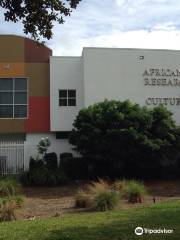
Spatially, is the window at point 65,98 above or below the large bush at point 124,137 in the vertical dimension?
above

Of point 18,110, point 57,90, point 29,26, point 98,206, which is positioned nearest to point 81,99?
point 57,90

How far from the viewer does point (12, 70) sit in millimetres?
36438

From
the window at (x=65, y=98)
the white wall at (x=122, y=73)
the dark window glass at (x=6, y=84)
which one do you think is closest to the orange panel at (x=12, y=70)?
the dark window glass at (x=6, y=84)

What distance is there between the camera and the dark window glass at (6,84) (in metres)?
36.2

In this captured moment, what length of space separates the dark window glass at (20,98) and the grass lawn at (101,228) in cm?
2221

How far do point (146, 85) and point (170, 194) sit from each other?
13.0 meters

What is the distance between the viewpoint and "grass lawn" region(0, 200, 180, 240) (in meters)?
10.8

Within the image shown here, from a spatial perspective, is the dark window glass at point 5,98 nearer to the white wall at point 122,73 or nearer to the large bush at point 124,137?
the white wall at point 122,73

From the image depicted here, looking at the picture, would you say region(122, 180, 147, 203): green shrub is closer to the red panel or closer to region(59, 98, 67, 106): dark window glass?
region(59, 98, 67, 106): dark window glass

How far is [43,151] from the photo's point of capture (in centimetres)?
3322

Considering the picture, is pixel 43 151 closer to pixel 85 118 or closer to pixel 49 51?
pixel 85 118

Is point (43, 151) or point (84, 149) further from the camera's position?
point (43, 151)

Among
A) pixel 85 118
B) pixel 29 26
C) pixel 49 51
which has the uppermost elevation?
pixel 49 51

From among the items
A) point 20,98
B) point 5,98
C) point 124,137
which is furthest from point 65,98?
point 124,137
